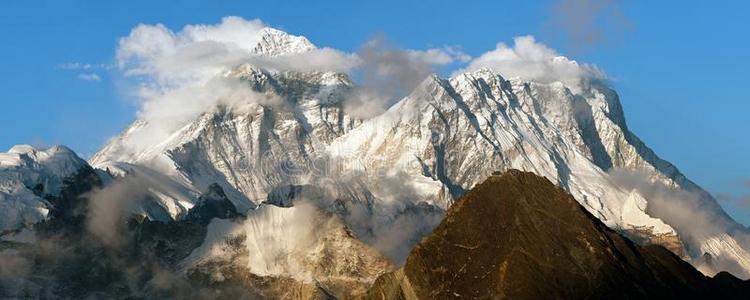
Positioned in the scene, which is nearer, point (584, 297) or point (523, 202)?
point (584, 297)

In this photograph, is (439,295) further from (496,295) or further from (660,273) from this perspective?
(660,273)

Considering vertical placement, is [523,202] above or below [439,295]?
above

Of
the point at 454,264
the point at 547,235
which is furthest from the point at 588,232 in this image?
the point at 454,264

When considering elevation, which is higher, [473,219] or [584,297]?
[473,219]

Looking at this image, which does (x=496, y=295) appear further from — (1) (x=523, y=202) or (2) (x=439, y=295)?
(1) (x=523, y=202)

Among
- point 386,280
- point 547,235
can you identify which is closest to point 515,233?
point 547,235
